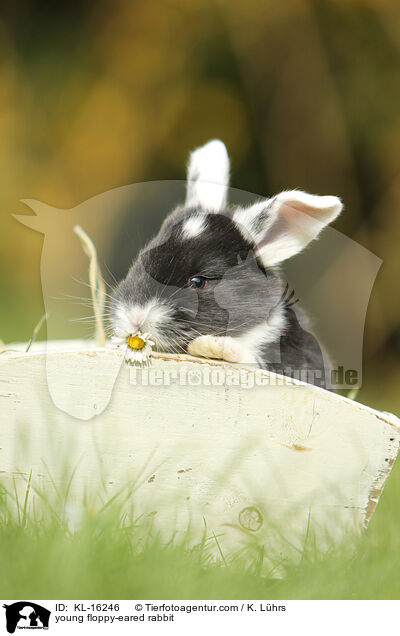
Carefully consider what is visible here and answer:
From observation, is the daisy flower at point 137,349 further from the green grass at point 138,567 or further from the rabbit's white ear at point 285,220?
the rabbit's white ear at point 285,220

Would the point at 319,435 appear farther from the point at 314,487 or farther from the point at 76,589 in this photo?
the point at 76,589

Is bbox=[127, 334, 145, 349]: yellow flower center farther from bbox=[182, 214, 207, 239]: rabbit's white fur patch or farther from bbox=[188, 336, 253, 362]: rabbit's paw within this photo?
bbox=[182, 214, 207, 239]: rabbit's white fur patch

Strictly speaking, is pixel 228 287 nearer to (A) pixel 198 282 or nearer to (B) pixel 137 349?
(A) pixel 198 282

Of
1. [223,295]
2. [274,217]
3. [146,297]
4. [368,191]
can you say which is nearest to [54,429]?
[146,297]

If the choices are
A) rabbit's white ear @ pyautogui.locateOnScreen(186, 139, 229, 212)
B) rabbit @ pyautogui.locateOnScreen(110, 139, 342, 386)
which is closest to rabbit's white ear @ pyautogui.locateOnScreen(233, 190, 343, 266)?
rabbit @ pyautogui.locateOnScreen(110, 139, 342, 386)
